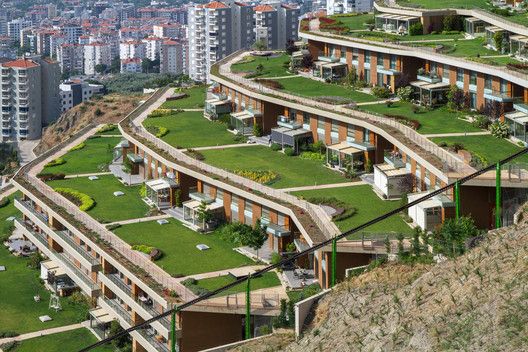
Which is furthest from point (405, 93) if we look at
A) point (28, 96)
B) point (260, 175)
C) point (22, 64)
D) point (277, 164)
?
point (28, 96)

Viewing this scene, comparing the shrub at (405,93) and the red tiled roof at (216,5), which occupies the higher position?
the red tiled roof at (216,5)

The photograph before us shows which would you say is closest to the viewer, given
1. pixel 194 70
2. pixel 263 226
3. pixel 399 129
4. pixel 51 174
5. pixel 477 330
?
pixel 477 330

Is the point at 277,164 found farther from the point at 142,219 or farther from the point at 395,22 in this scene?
the point at 395,22

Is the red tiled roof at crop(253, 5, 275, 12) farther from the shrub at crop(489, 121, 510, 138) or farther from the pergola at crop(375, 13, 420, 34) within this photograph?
the shrub at crop(489, 121, 510, 138)

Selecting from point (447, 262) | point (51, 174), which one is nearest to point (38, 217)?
point (51, 174)

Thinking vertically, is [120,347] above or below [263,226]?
below

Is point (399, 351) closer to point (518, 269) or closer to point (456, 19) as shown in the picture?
point (518, 269)

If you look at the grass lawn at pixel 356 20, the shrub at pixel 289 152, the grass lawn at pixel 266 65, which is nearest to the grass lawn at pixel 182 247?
the shrub at pixel 289 152

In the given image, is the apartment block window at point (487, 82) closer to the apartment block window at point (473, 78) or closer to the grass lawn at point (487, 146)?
the apartment block window at point (473, 78)

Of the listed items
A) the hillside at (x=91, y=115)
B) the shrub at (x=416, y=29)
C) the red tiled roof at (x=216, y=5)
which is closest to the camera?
the shrub at (x=416, y=29)
